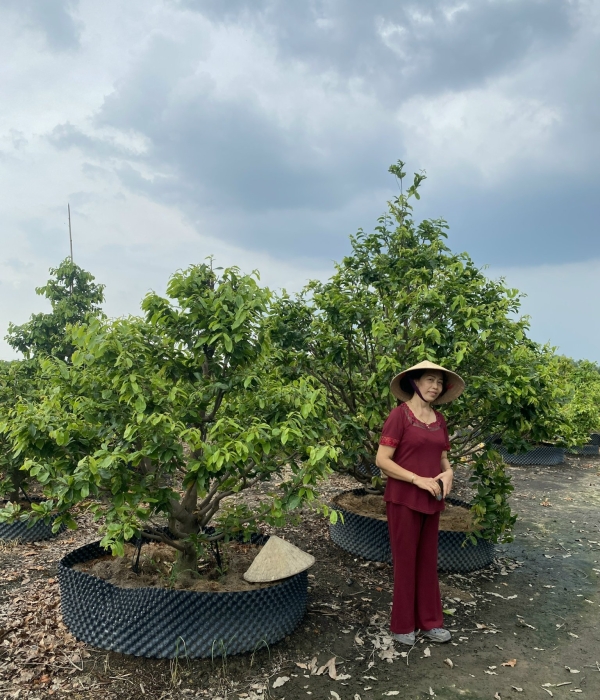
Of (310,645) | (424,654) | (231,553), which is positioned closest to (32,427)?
(231,553)

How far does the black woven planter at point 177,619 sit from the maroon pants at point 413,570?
842 millimetres

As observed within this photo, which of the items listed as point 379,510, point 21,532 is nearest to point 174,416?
point 379,510

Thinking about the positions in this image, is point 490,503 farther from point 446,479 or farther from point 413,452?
point 413,452

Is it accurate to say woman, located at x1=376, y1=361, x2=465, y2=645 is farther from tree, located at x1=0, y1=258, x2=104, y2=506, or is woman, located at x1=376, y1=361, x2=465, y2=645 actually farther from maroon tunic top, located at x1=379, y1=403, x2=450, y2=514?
tree, located at x1=0, y1=258, x2=104, y2=506

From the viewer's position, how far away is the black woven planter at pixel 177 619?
399cm

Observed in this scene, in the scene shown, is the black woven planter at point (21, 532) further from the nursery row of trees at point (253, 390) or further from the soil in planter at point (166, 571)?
the soil in planter at point (166, 571)

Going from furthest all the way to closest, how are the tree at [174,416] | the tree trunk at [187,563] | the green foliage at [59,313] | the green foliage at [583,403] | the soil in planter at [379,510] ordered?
the green foliage at [583,403] < the green foliage at [59,313] < the soil in planter at [379,510] < the tree trunk at [187,563] < the tree at [174,416]

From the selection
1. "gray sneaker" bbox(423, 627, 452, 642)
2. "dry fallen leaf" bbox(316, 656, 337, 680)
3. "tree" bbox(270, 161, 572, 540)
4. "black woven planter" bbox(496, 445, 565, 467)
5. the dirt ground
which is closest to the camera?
the dirt ground

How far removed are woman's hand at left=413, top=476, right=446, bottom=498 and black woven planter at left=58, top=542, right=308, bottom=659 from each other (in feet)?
4.07

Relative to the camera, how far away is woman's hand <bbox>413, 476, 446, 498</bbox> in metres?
4.17

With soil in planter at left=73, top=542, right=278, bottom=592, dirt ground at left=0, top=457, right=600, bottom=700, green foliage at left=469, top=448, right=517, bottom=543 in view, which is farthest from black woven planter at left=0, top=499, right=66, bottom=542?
green foliage at left=469, top=448, right=517, bottom=543

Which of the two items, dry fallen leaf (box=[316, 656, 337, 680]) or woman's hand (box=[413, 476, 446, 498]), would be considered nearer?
dry fallen leaf (box=[316, 656, 337, 680])

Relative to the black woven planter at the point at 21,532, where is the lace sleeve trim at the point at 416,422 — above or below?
above

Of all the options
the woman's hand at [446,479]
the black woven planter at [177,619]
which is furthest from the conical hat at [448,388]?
the black woven planter at [177,619]
